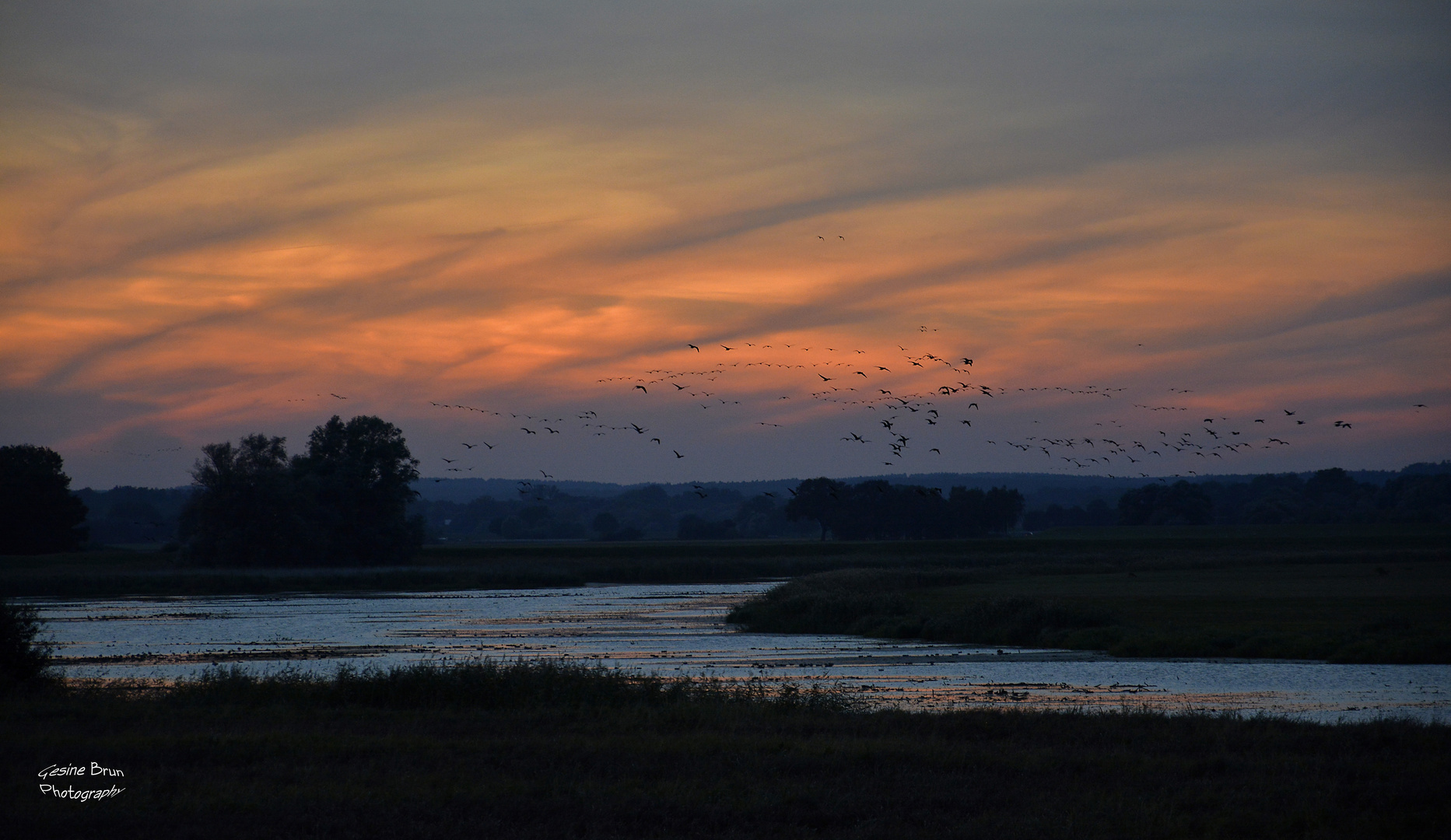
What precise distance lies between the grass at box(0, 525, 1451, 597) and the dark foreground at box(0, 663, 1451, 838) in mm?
71882

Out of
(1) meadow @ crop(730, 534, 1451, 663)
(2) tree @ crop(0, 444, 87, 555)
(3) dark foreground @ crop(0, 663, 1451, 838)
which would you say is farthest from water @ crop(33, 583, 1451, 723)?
(2) tree @ crop(0, 444, 87, 555)

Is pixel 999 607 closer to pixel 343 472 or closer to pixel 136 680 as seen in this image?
pixel 136 680

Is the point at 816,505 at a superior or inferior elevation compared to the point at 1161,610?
superior

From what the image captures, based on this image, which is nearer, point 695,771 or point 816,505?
point 695,771

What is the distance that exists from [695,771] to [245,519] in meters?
104

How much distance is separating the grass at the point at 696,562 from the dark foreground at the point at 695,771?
71882mm

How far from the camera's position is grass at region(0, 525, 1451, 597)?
291 feet

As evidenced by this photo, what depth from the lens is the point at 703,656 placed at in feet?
136

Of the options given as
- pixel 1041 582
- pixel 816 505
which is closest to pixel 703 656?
pixel 1041 582

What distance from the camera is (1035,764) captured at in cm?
1711

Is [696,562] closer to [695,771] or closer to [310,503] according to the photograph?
[310,503]

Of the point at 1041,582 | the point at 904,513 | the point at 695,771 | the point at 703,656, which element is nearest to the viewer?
the point at 695,771

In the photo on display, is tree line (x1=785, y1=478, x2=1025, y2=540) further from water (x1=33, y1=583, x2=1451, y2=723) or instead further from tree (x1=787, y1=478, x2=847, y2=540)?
water (x1=33, y1=583, x2=1451, y2=723)

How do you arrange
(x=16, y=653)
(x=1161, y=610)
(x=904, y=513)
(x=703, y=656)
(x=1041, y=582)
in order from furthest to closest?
(x=904, y=513)
(x=1041, y=582)
(x=1161, y=610)
(x=703, y=656)
(x=16, y=653)
